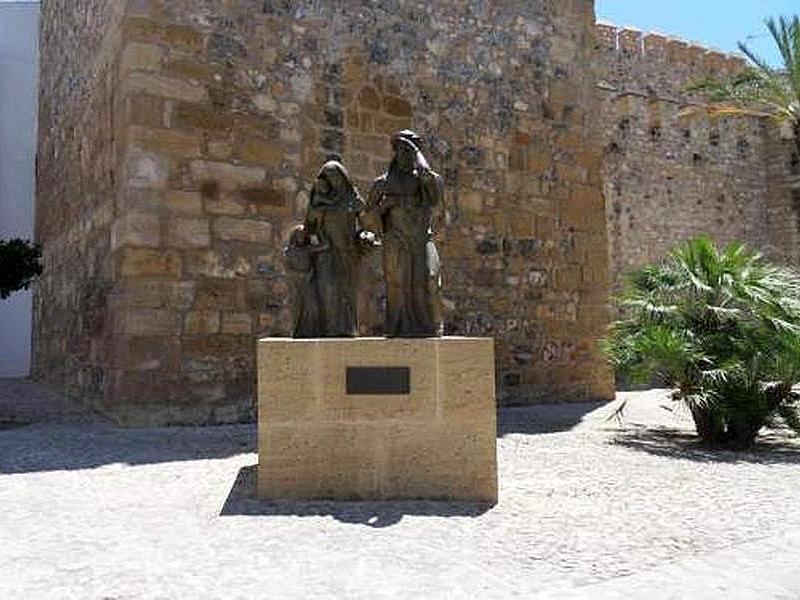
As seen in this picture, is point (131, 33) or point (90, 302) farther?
point (90, 302)

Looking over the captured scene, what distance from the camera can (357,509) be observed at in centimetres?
418

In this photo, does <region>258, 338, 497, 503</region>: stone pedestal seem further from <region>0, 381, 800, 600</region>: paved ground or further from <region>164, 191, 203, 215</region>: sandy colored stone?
<region>164, 191, 203, 215</region>: sandy colored stone

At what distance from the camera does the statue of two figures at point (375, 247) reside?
15.7 feet

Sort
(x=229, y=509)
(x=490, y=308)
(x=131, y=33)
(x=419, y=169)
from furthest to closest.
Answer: (x=490, y=308)
(x=131, y=33)
(x=419, y=169)
(x=229, y=509)

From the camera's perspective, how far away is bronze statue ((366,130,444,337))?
475 cm

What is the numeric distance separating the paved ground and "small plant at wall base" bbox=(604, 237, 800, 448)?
25.9 inches

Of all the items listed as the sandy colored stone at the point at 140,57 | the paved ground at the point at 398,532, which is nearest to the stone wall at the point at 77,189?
the sandy colored stone at the point at 140,57

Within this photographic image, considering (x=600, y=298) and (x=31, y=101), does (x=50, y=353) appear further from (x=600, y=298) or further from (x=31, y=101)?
(x=600, y=298)

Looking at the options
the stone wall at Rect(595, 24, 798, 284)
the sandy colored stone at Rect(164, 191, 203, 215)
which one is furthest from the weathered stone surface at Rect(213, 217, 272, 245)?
the stone wall at Rect(595, 24, 798, 284)

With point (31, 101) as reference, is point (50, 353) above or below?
below

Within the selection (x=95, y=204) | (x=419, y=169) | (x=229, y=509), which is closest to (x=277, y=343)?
(x=229, y=509)

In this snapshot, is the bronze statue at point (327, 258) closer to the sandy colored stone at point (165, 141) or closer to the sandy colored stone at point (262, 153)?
the sandy colored stone at point (165, 141)

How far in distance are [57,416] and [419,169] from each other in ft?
17.5

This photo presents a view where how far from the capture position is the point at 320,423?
4406 millimetres
